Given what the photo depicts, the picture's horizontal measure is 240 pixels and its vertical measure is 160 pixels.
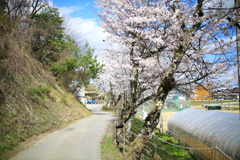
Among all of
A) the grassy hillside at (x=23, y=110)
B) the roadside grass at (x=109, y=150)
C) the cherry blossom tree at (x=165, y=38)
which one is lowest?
the roadside grass at (x=109, y=150)

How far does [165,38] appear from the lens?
9.09 metres

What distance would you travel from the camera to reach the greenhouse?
8531 mm

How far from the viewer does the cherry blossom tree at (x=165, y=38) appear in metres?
6.93

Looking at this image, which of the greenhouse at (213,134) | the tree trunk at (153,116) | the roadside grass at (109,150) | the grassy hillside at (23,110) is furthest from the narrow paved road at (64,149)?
the greenhouse at (213,134)

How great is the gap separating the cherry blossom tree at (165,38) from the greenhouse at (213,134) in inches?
95.6

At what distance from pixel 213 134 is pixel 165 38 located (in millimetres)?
5810

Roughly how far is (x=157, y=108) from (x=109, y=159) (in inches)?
116

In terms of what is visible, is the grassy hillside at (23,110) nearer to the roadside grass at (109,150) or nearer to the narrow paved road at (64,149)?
the narrow paved road at (64,149)

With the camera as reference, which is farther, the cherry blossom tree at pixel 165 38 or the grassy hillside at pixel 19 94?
the grassy hillside at pixel 19 94

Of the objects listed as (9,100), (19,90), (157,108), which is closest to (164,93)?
(157,108)

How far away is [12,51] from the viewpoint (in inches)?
520

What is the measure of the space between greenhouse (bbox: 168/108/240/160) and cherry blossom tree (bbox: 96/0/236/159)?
243cm

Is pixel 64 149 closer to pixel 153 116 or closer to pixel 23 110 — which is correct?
pixel 153 116

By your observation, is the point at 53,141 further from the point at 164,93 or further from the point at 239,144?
the point at 239,144
